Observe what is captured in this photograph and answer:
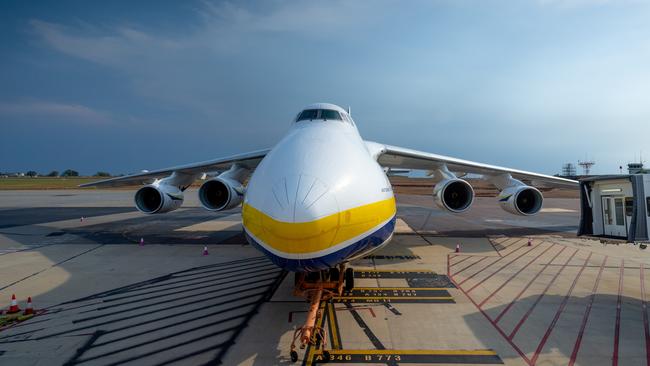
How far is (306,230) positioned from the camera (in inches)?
165

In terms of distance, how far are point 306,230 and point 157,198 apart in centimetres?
1039

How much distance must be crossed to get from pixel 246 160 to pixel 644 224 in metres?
10.8

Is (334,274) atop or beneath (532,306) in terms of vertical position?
atop

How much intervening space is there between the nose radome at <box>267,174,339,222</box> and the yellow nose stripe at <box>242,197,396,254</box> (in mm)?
76

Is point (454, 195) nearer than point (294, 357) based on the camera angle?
No

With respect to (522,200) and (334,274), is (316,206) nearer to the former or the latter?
(334,274)

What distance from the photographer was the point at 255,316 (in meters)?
6.31

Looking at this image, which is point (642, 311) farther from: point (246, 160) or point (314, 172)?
point (246, 160)

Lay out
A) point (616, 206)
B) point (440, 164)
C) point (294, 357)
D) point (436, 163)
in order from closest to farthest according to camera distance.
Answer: point (294, 357), point (616, 206), point (440, 164), point (436, 163)

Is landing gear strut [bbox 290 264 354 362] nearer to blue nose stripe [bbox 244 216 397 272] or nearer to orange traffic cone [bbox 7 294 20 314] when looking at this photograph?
blue nose stripe [bbox 244 216 397 272]

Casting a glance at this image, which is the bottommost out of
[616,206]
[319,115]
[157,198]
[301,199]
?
[616,206]

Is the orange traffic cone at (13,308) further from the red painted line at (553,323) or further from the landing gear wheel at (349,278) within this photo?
the red painted line at (553,323)

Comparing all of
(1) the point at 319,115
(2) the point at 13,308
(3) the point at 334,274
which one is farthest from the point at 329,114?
(2) the point at 13,308

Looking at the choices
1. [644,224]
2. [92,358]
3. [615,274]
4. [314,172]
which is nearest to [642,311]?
[644,224]
